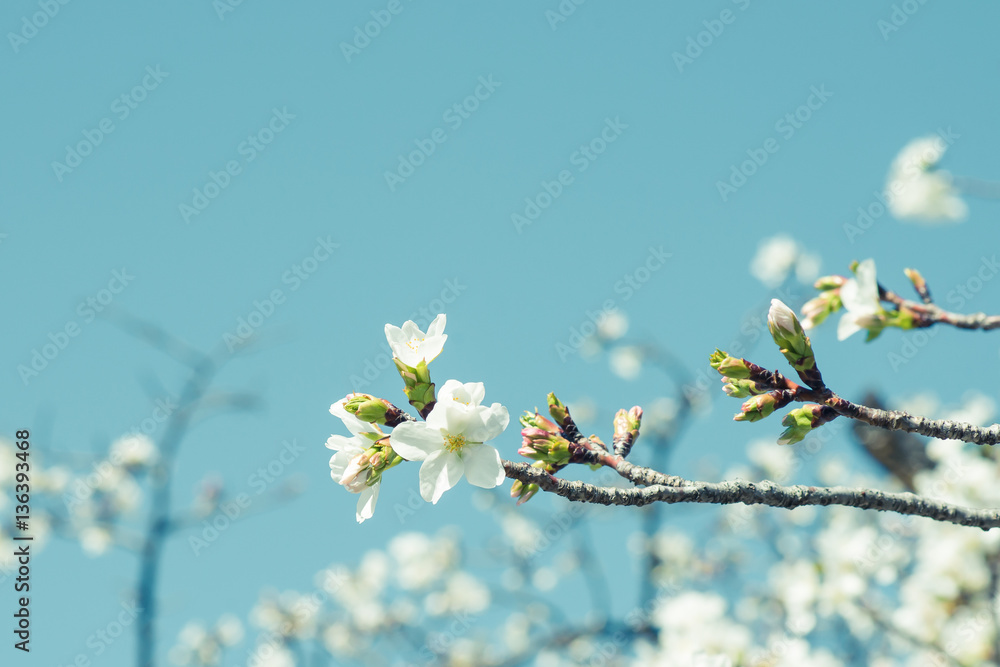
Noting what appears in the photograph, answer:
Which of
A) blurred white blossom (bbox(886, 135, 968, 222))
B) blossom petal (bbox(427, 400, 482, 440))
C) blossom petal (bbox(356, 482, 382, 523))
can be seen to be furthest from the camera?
blurred white blossom (bbox(886, 135, 968, 222))

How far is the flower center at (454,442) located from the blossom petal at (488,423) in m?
0.01

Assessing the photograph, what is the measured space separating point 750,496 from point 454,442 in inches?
26.8

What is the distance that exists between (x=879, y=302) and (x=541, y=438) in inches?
51.4

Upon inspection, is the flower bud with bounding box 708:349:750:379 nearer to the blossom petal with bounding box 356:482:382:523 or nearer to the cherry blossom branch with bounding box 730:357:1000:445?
the cherry blossom branch with bounding box 730:357:1000:445

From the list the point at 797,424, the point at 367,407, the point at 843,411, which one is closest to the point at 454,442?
the point at 367,407

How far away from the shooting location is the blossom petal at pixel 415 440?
142cm

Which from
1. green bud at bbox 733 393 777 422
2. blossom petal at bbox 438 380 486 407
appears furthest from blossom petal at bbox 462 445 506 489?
green bud at bbox 733 393 777 422

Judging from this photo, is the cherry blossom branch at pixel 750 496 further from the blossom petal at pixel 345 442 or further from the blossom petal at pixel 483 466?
the blossom petal at pixel 345 442

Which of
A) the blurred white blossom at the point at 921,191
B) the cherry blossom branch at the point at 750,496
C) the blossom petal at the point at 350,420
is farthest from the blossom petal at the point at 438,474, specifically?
the blurred white blossom at the point at 921,191

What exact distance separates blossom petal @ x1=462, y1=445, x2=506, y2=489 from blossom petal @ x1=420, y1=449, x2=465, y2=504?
2cm

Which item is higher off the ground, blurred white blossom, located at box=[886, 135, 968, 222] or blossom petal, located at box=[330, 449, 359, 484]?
blurred white blossom, located at box=[886, 135, 968, 222]

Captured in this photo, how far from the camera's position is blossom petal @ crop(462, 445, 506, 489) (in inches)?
56.1

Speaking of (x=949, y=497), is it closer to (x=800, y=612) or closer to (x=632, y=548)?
(x=800, y=612)

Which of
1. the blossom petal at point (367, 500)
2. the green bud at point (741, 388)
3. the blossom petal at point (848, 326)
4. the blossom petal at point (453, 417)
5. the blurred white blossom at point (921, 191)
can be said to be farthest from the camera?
the blurred white blossom at point (921, 191)
